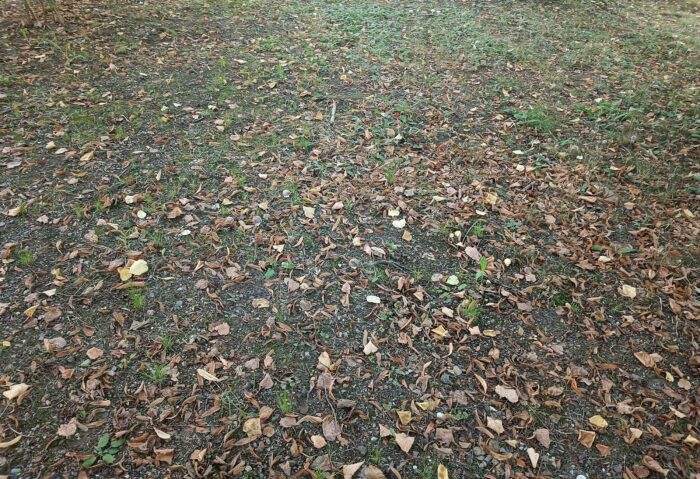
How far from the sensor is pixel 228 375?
245 centimetres

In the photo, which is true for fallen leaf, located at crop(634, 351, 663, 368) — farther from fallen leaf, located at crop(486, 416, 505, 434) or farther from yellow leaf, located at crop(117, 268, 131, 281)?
yellow leaf, located at crop(117, 268, 131, 281)

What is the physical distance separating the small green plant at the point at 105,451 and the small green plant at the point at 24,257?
1498 millimetres

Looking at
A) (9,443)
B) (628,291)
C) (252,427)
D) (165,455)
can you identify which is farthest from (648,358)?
(9,443)

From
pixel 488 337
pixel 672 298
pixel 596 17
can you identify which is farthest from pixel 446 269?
pixel 596 17

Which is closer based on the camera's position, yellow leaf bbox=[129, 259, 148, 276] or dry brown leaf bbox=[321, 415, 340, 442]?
dry brown leaf bbox=[321, 415, 340, 442]

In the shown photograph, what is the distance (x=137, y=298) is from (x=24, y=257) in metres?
0.91

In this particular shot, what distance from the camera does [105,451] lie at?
6.82 feet

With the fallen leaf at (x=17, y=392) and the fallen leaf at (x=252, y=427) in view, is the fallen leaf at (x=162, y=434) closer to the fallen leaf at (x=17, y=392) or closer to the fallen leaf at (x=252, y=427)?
the fallen leaf at (x=252, y=427)

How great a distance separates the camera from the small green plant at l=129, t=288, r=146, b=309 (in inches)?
108

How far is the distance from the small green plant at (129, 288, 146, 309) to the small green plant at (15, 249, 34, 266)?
0.76m

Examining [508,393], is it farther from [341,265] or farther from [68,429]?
[68,429]

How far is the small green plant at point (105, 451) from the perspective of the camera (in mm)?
2039

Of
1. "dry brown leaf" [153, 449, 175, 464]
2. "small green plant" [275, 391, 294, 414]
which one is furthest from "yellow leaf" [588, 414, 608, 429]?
"dry brown leaf" [153, 449, 175, 464]

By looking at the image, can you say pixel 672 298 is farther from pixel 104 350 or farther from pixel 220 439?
pixel 104 350
